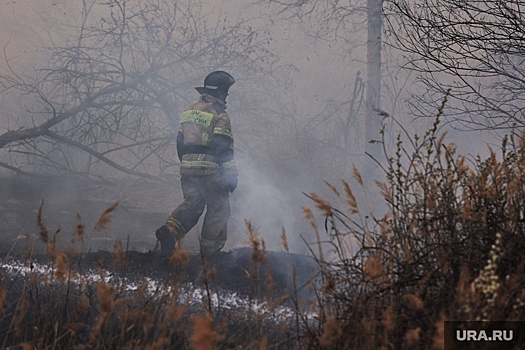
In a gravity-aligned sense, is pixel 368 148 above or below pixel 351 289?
above

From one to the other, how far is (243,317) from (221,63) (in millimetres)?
7877

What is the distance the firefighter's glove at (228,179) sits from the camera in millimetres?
7488

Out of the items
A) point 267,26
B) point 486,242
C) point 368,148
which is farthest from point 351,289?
point 267,26

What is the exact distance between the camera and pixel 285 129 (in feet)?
43.9

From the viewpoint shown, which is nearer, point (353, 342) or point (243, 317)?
point (353, 342)

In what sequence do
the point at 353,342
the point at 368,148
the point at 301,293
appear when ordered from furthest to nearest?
the point at 368,148 → the point at 301,293 → the point at 353,342

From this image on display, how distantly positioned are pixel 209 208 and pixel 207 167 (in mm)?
530

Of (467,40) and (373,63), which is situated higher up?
(373,63)

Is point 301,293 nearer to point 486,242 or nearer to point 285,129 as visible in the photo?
point 486,242

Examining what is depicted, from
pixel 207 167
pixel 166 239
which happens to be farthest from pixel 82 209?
pixel 207 167

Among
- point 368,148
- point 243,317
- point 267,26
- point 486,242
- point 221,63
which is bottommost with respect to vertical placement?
point 243,317

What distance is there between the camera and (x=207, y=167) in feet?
24.6

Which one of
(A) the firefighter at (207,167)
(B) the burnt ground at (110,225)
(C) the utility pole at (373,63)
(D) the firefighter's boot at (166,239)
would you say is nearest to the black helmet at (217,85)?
(A) the firefighter at (207,167)

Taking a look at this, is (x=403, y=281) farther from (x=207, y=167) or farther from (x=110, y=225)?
(x=110, y=225)
